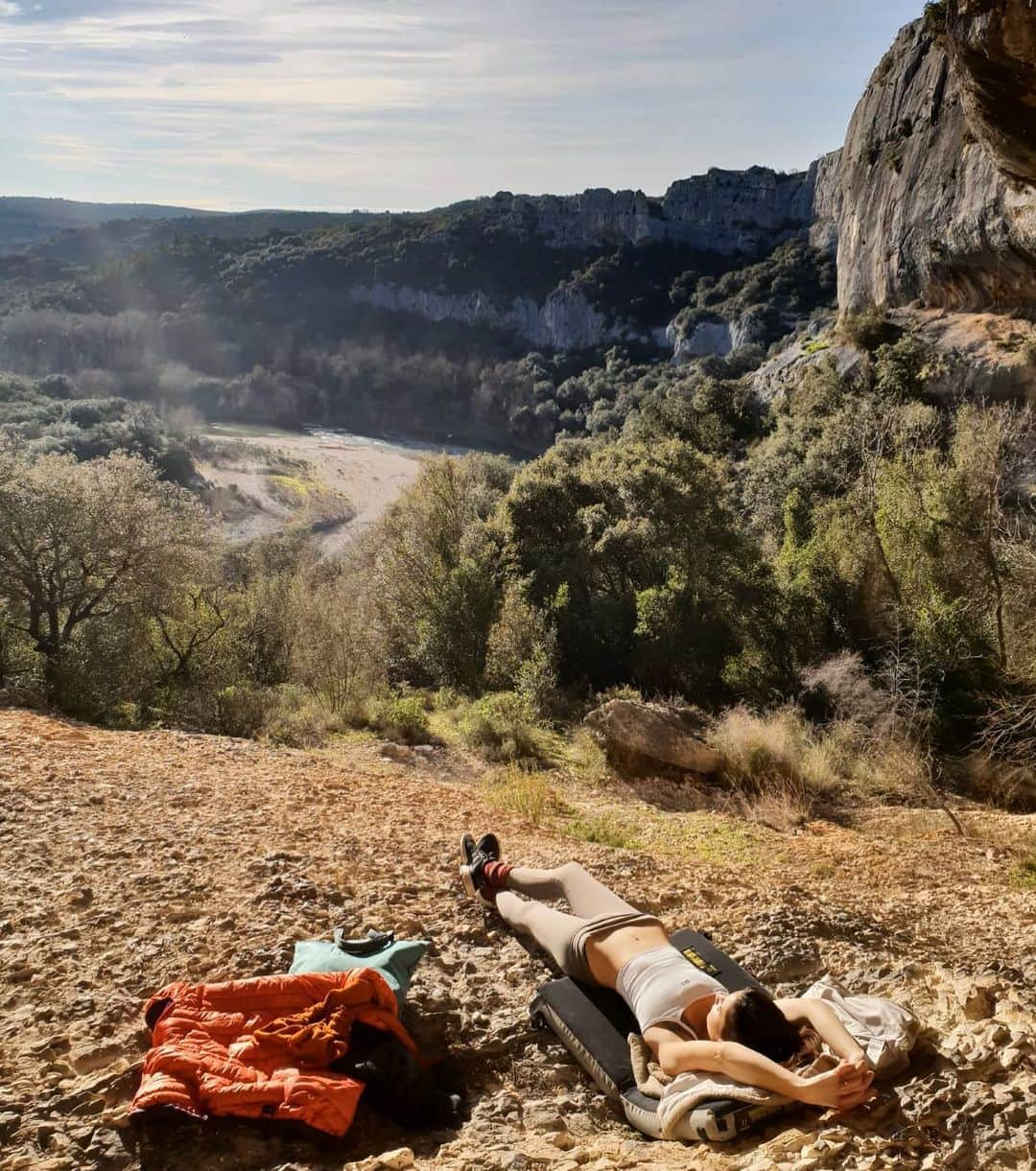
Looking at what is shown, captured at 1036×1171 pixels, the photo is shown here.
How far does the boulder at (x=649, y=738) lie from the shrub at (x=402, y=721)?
267 centimetres

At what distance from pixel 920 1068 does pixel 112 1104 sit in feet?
9.87

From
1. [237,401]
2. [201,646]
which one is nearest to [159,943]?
[201,646]

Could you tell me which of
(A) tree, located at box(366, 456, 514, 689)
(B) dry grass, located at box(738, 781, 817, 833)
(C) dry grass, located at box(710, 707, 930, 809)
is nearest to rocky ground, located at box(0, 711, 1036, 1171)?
(B) dry grass, located at box(738, 781, 817, 833)

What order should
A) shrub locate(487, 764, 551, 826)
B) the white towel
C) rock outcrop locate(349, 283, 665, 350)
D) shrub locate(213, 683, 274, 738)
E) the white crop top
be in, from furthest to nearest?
rock outcrop locate(349, 283, 665, 350), shrub locate(213, 683, 274, 738), shrub locate(487, 764, 551, 826), the white crop top, the white towel

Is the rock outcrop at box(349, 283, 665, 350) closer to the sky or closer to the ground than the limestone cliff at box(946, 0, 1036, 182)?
closer to the sky

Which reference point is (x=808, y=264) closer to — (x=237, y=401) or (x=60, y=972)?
(x=237, y=401)

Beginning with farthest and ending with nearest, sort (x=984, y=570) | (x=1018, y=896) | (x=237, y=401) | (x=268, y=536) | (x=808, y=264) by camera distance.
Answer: (x=237, y=401) < (x=808, y=264) < (x=268, y=536) < (x=984, y=570) < (x=1018, y=896)

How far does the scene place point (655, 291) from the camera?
6725 centimetres

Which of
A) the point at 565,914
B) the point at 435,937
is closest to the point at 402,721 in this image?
the point at 435,937

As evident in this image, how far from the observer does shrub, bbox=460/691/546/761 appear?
36.1 feet

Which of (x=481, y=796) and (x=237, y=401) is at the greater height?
(x=237, y=401)

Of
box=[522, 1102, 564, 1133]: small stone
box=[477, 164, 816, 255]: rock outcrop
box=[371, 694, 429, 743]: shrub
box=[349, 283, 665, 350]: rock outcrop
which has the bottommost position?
box=[371, 694, 429, 743]: shrub

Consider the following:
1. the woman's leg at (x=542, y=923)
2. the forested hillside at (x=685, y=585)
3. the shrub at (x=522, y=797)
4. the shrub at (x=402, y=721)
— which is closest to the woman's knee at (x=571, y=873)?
the woman's leg at (x=542, y=923)

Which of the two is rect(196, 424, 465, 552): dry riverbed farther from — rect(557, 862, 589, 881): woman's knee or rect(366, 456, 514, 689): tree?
rect(557, 862, 589, 881): woman's knee
